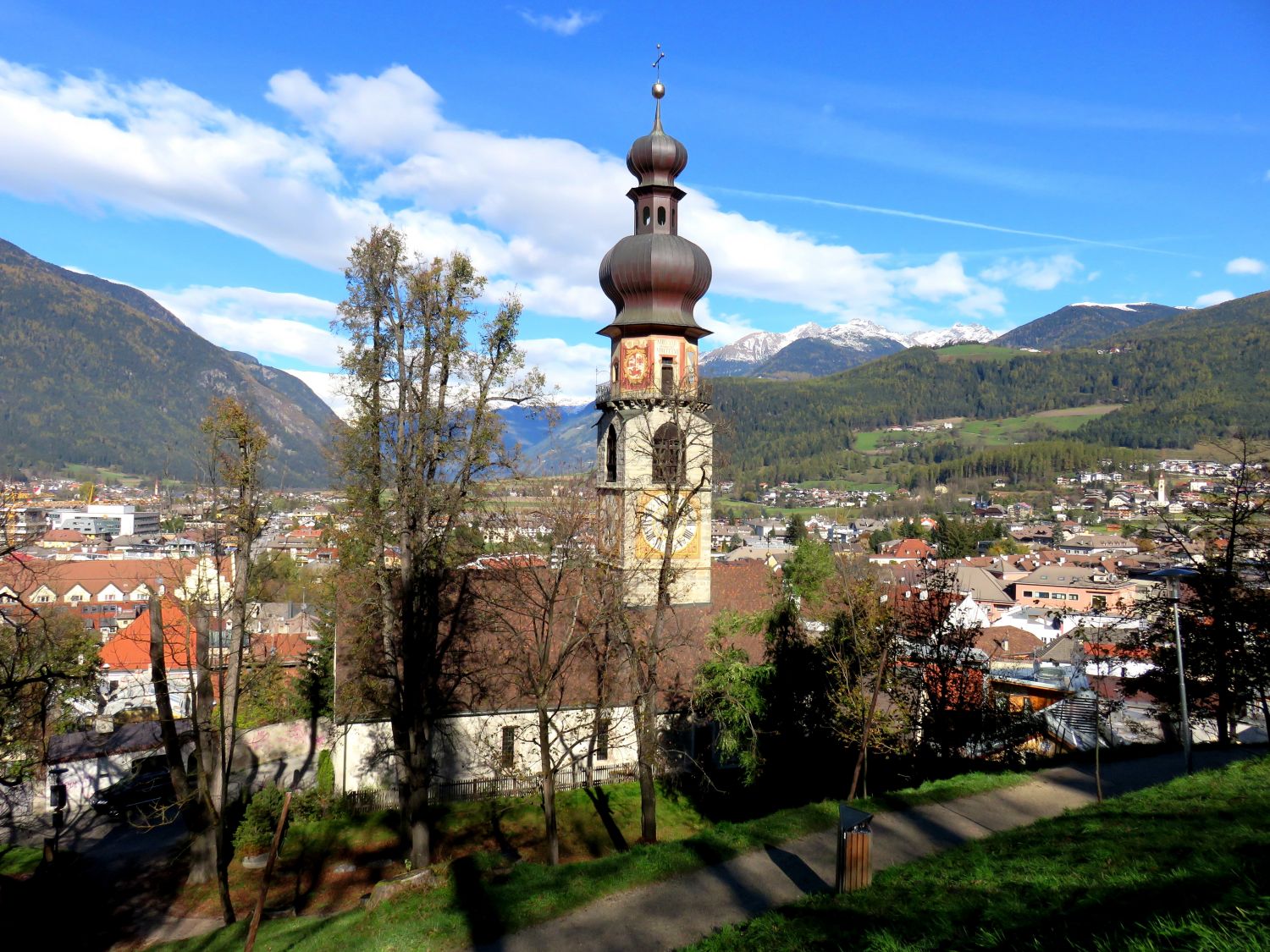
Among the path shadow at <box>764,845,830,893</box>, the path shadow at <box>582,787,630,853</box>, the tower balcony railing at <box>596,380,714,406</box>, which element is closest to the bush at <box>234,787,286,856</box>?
the path shadow at <box>582,787,630,853</box>

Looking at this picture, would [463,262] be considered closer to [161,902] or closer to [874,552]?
[161,902]

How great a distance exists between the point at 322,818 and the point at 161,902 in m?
4.31

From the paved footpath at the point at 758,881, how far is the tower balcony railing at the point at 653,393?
34.3 feet

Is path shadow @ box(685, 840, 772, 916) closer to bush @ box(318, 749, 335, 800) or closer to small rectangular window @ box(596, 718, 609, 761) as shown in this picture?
small rectangular window @ box(596, 718, 609, 761)

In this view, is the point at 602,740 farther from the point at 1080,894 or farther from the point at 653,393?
the point at 1080,894

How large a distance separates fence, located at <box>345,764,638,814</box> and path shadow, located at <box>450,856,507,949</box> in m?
8.43

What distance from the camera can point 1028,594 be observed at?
85.6 m

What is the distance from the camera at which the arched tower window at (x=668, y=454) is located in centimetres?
1805

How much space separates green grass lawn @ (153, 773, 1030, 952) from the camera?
446 inches

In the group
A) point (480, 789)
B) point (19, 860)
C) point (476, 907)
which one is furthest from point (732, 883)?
point (19, 860)

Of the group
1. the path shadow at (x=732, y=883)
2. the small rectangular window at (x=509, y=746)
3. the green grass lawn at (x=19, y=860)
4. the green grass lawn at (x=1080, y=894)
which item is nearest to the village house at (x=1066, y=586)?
the small rectangular window at (x=509, y=746)

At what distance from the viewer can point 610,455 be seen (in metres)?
25.9

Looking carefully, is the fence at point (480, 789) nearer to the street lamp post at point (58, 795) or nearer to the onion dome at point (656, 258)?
the street lamp post at point (58, 795)

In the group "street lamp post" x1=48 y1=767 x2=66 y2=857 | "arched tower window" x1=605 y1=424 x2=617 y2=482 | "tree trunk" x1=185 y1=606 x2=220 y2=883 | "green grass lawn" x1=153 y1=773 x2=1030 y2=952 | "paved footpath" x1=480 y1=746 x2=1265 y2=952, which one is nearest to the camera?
"paved footpath" x1=480 y1=746 x2=1265 y2=952
